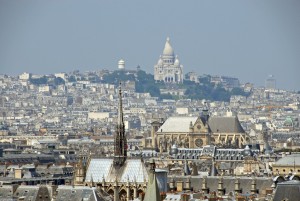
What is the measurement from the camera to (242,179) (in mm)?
70125

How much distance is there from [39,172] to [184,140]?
136 feet

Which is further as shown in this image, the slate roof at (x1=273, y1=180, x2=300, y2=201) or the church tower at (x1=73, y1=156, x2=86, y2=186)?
the church tower at (x1=73, y1=156, x2=86, y2=186)

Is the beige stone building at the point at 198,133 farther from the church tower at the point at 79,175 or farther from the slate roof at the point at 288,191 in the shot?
the slate roof at the point at 288,191

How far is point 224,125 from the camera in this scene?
134375 millimetres

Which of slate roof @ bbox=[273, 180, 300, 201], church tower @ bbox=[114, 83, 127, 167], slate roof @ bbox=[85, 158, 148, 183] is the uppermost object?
church tower @ bbox=[114, 83, 127, 167]

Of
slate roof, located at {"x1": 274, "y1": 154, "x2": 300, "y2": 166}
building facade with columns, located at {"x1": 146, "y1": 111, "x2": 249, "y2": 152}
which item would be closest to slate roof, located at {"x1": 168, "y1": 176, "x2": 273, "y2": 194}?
slate roof, located at {"x1": 274, "y1": 154, "x2": 300, "y2": 166}

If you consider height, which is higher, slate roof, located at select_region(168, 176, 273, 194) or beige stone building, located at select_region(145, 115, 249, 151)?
beige stone building, located at select_region(145, 115, 249, 151)

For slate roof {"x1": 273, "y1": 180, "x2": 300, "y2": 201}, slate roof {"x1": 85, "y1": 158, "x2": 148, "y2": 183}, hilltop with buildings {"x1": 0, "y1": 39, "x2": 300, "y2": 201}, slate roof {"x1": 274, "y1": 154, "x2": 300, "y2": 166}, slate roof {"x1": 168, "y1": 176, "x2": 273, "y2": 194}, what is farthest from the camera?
slate roof {"x1": 274, "y1": 154, "x2": 300, "y2": 166}

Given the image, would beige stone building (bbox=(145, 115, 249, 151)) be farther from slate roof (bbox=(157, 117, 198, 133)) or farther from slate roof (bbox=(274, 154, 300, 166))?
slate roof (bbox=(274, 154, 300, 166))

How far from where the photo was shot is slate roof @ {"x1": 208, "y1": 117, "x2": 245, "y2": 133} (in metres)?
133

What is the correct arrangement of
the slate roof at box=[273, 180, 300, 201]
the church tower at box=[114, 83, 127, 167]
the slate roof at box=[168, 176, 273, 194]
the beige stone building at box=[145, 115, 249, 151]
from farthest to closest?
the beige stone building at box=[145, 115, 249, 151] < the church tower at box=[114, 83, 127, 167] < the slate roof at box=[168, 176, 273, 194] < the slate roof at box=[273, 180, 300, 201]

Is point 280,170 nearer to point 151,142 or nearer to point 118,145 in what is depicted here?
point 118,145

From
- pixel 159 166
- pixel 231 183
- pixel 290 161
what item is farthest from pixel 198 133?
pixel 231 183

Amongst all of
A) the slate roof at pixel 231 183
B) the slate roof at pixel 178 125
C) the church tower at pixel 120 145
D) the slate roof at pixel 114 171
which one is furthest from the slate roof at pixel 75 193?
the slate roof at pixel 178 125
